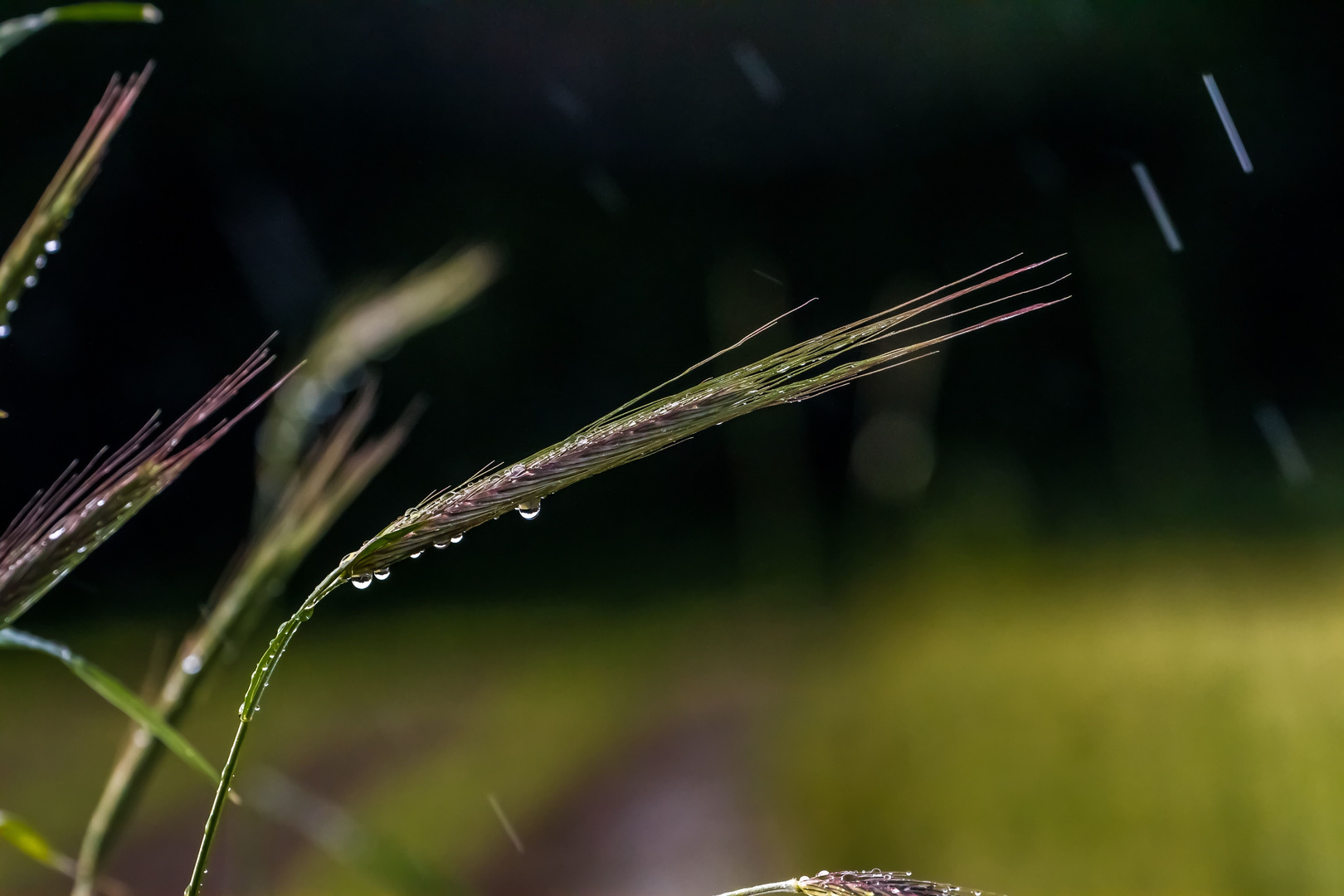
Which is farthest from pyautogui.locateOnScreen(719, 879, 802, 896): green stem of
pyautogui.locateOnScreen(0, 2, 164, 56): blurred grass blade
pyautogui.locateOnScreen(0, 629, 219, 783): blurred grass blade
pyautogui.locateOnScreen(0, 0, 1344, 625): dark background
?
pyautogui.locateOnScreen(0, 0, 1344, 625): dark background

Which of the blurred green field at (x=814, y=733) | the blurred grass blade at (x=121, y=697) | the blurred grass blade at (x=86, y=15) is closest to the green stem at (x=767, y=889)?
the blurred grass blade at (x=121, y=697)

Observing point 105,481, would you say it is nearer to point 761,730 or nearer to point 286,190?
point 761,730

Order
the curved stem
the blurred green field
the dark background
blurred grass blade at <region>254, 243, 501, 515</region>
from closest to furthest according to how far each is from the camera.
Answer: the curved stem
blurred grass blade at <region>254, 243, 501, 515</region>
the blurred green field
the dark background

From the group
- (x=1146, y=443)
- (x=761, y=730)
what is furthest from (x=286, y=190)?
A: (x=1146, y=443)

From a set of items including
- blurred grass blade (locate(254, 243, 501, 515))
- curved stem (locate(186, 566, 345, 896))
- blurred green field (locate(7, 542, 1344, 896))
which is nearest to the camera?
curved stem (locate(186, 566, 345, 896))

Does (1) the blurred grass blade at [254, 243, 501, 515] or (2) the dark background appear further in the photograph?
(2) the dark background

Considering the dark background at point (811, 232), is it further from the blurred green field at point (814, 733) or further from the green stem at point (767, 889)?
the green stem at point (767, 889)

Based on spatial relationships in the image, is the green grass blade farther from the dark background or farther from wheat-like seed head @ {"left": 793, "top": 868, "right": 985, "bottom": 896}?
the dark background
